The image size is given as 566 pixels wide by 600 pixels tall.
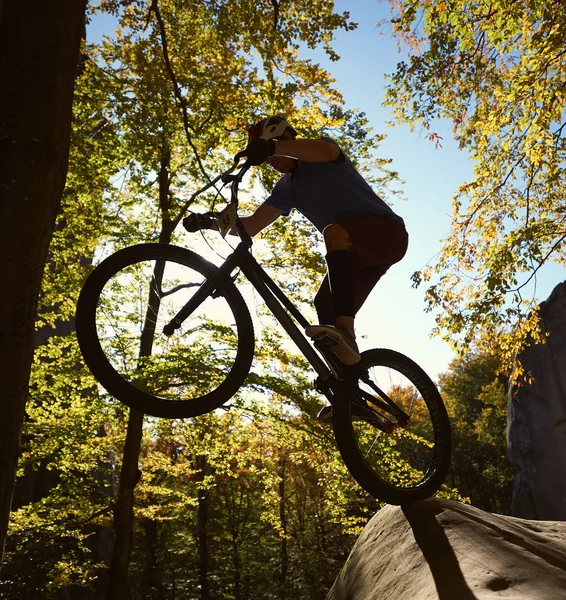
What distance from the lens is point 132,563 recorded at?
1764 centimetres

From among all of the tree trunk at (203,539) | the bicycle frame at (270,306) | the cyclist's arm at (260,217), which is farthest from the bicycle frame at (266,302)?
the tree trunk at (203,539)

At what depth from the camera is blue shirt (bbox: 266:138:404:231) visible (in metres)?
2.79

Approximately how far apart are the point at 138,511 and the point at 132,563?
945 cm

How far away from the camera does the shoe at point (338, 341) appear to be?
103 inches

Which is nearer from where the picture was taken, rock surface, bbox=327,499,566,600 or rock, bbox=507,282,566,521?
rock surface, bbox=327,499,566,600

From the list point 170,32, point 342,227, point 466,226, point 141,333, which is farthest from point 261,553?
point 342,227

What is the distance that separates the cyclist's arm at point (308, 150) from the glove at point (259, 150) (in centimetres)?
4

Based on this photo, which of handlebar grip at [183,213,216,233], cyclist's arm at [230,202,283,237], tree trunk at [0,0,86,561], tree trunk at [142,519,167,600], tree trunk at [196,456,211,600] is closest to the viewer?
tree trunk at [0,0,86,561]

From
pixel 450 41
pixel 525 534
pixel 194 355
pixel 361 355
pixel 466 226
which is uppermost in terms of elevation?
pixel 450 41

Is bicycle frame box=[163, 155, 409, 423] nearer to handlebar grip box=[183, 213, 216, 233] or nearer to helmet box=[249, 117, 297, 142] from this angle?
handlebar grip box=[183, 213, 216, 233]

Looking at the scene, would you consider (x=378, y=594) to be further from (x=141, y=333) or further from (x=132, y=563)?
(x=132, y=563)

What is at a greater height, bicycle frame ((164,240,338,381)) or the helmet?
the helmet

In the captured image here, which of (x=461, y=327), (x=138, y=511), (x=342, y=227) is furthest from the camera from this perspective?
(x=138, y=511)

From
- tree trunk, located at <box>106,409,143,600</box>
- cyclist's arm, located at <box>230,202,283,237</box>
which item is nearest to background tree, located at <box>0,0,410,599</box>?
tree trunk, located at <box>106,409,143,600</box>
